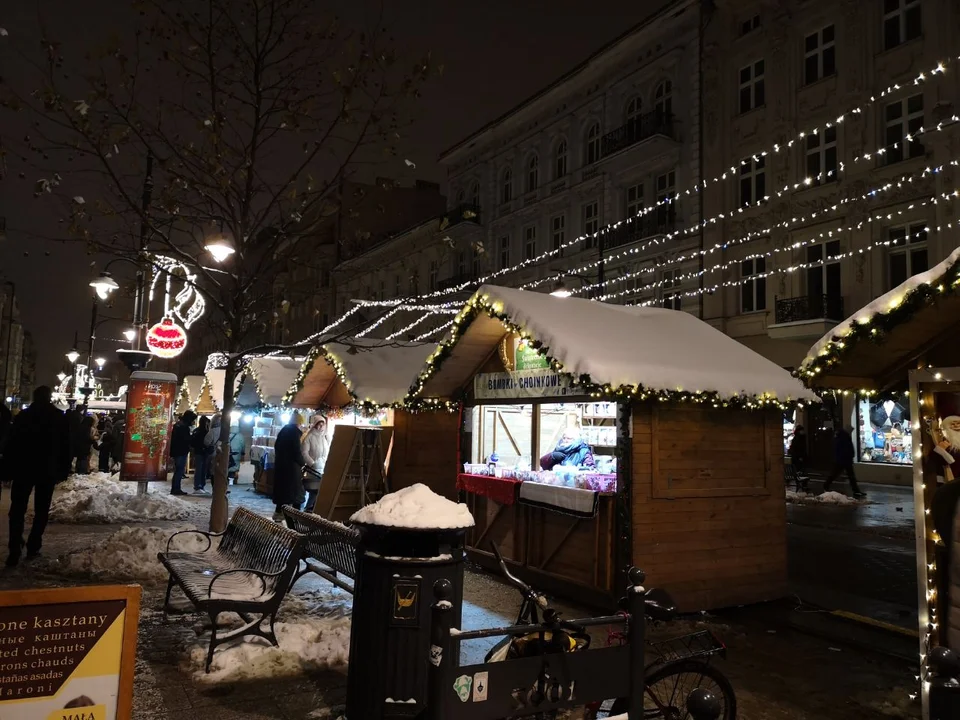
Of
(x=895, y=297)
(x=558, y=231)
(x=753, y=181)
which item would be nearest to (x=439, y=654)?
(x=895, y=297)

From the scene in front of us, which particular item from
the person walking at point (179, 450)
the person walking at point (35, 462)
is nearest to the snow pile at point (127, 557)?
the person walking at point (35, 462)

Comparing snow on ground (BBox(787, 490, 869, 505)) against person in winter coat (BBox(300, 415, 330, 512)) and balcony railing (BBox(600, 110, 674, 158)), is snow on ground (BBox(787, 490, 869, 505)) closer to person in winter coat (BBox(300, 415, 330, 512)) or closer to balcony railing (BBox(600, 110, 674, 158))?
person in winter coat (BBox(300, 415, 330, 512))

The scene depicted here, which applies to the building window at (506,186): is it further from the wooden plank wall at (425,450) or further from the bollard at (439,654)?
the bollard at (439,654)

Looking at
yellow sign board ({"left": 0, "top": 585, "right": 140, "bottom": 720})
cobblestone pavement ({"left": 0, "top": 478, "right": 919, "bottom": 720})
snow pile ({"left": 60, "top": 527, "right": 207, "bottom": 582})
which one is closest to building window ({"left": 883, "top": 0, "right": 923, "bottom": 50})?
cobblestone pavement ({"left": 0, "top": 478, "right": 919, "bottom": 720})

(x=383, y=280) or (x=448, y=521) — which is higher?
(x=383, y=280)

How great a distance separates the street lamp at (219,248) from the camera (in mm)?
9852

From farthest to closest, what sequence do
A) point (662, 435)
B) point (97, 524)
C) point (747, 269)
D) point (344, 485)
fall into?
point (747, 269) < point (344, 485) < point (97, 524) < point (662, 435)

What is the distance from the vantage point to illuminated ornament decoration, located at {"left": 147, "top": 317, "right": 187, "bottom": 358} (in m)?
15.4

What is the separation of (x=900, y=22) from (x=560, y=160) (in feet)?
45.7

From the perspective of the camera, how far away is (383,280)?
142ft

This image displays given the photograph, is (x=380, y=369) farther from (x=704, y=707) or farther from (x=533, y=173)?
(x=533, y=173)

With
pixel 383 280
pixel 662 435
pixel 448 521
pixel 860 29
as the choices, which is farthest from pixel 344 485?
pixel 383 280

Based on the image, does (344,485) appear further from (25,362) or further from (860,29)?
(25,362)

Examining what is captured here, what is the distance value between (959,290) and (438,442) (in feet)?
32.6
